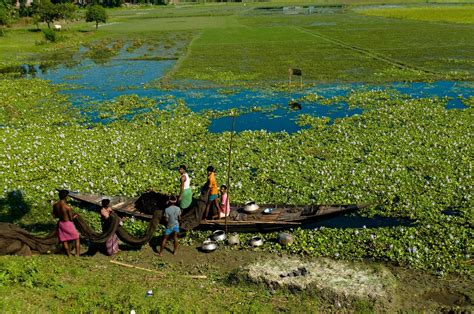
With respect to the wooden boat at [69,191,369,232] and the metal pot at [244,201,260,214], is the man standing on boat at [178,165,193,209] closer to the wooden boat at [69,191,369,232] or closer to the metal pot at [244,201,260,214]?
the wooden boat at [69,191,369,232]

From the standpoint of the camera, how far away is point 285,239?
448 inches

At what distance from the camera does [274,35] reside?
5897 cm

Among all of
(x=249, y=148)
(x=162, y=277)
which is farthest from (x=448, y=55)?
(x=162, y=277)

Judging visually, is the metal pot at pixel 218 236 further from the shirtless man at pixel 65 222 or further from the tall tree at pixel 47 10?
the tall tree at pixel 47 10

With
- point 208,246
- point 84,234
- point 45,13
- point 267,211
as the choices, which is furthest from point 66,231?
point 45,13

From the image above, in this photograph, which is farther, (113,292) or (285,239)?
(285,239)

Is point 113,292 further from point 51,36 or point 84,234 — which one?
point 51,36

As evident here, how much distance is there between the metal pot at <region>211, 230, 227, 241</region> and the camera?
11.7 m

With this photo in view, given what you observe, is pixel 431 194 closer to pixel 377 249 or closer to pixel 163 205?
pixel 377 249

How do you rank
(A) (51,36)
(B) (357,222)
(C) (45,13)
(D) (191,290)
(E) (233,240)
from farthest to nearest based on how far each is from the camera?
(C) (45,13), (A) (51,36), (B) (357,222), (E) (233,240), (D) (191,290)

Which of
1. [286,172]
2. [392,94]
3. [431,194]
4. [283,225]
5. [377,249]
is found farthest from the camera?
[392,94]

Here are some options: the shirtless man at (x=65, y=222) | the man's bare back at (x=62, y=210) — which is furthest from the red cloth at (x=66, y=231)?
the man's bare back at (x=62, y=210)

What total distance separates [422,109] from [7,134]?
69.0 feet

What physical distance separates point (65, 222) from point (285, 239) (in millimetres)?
5758
